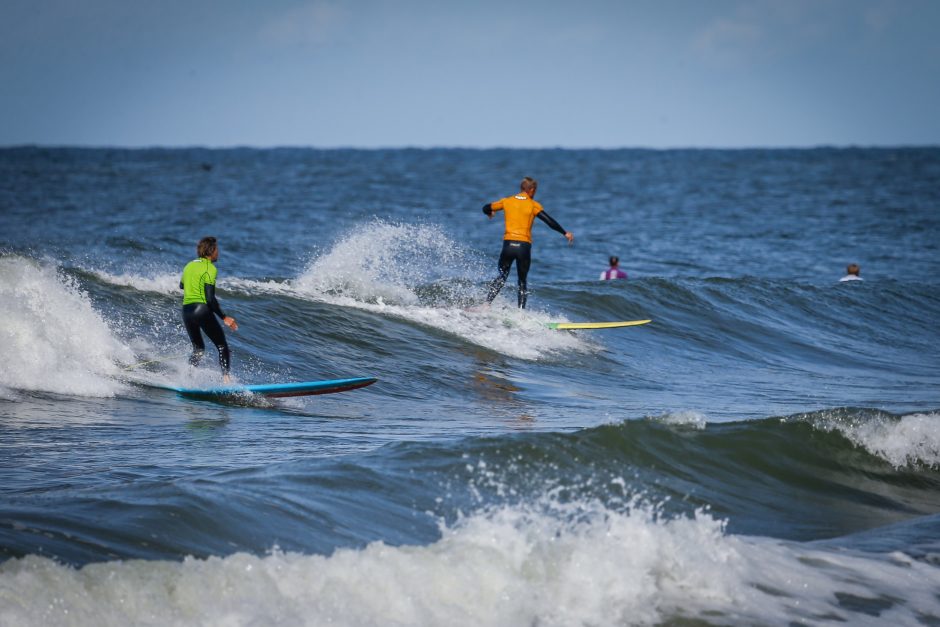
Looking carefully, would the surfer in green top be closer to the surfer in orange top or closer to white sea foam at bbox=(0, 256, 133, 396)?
white sea foam at bbox=(0, 256, 133, 396)

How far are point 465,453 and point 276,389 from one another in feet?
10.8

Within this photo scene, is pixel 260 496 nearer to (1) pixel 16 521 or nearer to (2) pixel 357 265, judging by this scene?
(1) pixel 16 521

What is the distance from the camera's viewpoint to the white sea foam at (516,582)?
17.1 feet

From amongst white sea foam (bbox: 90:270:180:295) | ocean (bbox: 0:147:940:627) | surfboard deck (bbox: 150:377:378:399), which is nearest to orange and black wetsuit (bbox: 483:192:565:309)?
ocean (bbox: 0:147:940:627)

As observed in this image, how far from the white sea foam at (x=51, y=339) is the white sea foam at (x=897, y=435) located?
7031mm

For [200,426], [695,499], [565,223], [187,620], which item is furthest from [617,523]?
[565,223]

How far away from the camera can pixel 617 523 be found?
6496 mm

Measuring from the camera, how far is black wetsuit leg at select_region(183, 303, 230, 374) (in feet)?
35.4

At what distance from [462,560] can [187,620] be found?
156cm

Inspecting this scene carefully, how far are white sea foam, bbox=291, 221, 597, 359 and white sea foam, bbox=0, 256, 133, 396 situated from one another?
14.2 ft

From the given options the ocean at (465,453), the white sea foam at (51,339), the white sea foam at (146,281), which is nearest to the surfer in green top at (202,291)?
the ocean at (465,453)

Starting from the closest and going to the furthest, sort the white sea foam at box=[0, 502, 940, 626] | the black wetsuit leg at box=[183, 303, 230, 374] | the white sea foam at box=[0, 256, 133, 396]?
the white sea foam at box=[0, 502, 940, 626], the white sea foam at box=[0, 256, 133, 396], the black wetsuit leg at box=[183, 303, 230, 374]

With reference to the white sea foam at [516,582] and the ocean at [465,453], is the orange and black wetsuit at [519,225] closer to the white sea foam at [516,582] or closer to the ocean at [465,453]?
the ocean at [465,453]

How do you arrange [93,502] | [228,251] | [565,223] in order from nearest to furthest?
[93,502] < [228,251] < [565,223]
